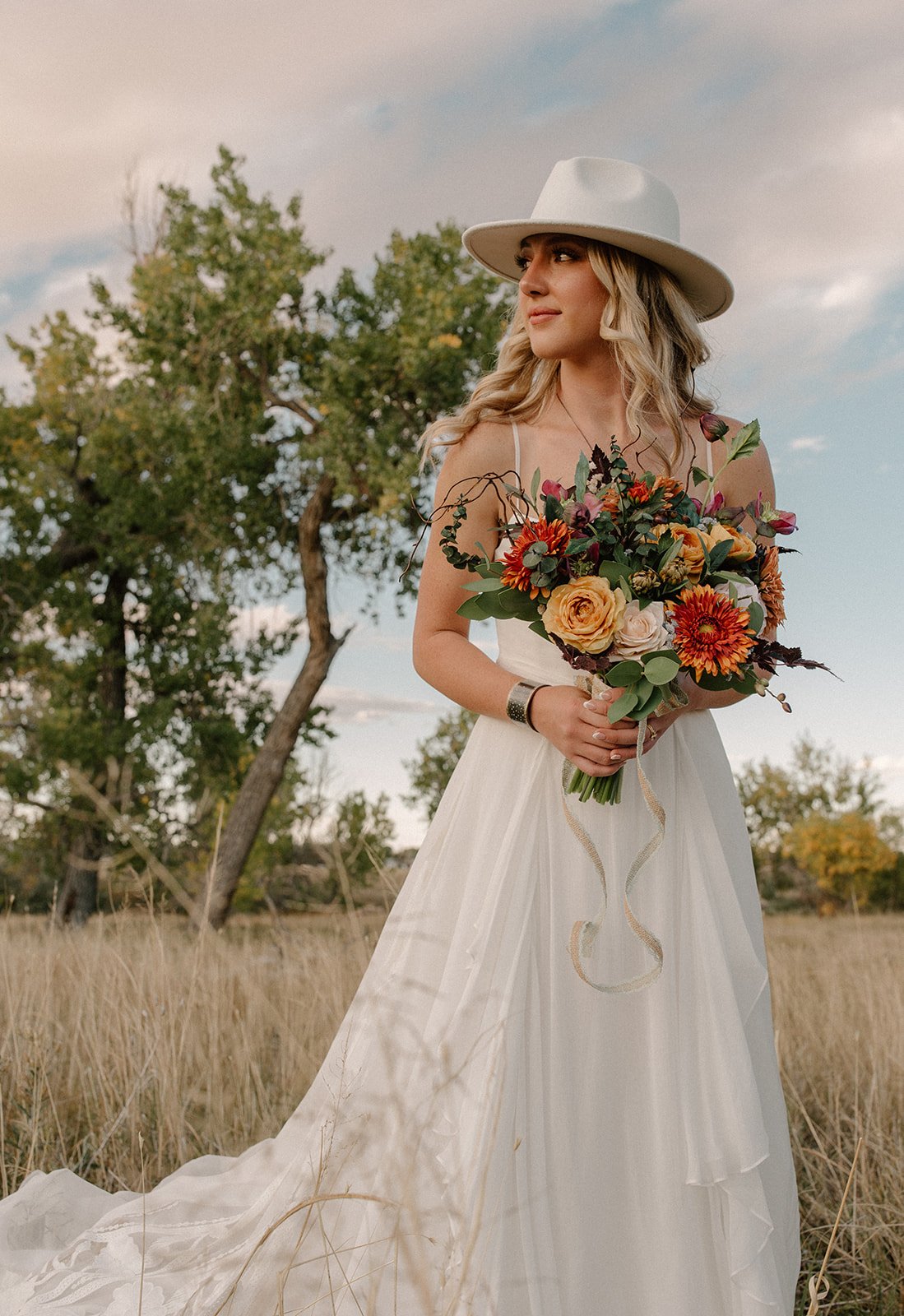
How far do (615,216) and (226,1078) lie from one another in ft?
11.3

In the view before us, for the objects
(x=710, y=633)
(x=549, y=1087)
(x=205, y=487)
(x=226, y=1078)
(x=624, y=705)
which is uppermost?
(x=205, y=487)

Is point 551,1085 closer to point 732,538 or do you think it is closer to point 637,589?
point 637,589

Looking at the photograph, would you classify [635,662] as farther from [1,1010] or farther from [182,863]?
[182,863]

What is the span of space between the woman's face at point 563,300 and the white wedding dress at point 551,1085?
750 mm

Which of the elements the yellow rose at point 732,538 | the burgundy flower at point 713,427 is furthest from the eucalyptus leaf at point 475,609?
the burgundy flower at point 713,427

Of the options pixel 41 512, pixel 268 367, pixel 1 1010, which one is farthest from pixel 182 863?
pixel 1 1010

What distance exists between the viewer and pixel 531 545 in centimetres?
209

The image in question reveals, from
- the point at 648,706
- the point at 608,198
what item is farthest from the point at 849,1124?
the point at 608,198

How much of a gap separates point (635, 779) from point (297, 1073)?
2.50m

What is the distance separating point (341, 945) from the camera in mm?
5793

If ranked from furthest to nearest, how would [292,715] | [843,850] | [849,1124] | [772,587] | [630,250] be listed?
1. [843,850]
2. [292,715]
3. [849,1124]
4. [630,250]
5. [772,587]

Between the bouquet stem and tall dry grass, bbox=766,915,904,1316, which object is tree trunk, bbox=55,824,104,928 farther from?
the bouquet stem

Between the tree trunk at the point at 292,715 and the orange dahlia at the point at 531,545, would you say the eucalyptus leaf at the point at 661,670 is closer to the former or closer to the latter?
the orange dahlia at the point at 531,545

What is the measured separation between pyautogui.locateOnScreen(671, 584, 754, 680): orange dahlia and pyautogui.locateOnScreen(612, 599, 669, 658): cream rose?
33mm
